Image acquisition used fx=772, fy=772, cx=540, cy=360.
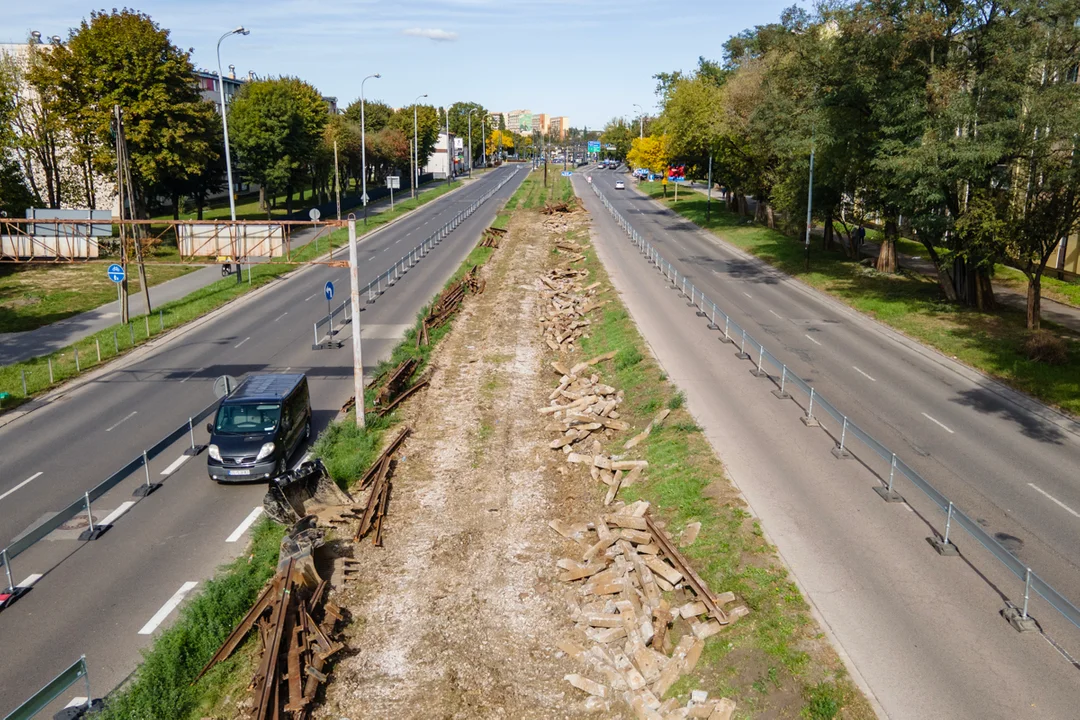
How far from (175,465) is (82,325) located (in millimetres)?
21588

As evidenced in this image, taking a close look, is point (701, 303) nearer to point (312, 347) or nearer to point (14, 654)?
point (312, 347)

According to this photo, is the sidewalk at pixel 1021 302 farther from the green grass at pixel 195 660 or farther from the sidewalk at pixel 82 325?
the sidewalk at pixel 82 325

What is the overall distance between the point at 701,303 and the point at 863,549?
2440 cm

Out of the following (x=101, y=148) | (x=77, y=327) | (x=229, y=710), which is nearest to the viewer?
(x=229, y=710)

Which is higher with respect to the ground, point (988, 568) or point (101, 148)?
point (101, 148)

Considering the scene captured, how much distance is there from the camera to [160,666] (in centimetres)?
1167

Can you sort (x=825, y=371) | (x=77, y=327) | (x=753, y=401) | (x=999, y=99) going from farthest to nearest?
(x=77, y=327)
(x=999, y=99)
(x=825, y=371)
(x=753, y=401)

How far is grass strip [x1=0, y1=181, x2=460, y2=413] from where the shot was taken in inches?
1099

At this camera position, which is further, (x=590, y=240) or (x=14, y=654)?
(x=590, y=240)

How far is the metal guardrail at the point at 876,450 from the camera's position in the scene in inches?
474

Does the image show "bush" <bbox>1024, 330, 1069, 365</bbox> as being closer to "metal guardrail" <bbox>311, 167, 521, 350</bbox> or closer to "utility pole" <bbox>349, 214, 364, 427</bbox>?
"utility pole" <bbox>349, 214, 364, 427</bbox>

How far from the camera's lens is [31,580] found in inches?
583

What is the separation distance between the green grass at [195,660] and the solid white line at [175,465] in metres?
6.20

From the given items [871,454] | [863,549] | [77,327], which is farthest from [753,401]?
[77,327]
